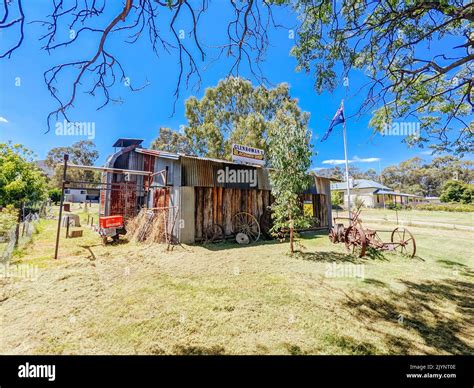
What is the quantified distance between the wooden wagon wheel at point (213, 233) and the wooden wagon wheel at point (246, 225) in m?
0.81

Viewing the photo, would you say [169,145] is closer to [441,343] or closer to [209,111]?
[209,111]

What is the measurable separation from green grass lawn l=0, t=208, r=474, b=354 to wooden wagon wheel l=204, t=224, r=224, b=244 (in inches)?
102

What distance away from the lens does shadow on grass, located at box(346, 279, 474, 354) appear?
3.17 metres

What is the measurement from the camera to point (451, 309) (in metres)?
4.23

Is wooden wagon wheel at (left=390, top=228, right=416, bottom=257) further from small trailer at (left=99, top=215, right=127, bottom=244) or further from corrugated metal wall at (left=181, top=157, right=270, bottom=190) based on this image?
small trailer at (left=99, top=215, right=127, bottom=244)

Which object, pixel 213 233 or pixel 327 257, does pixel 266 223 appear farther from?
pixel 327 257

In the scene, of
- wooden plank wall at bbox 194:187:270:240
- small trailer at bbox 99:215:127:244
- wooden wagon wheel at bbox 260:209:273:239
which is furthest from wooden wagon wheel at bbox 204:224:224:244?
small trailer at bbox 99:215:127:244

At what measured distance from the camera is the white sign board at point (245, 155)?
36.4 feet

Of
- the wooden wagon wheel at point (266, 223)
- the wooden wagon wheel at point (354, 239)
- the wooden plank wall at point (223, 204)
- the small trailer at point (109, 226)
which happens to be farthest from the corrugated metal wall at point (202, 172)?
the wooden wagon wheel at point (354, 239)

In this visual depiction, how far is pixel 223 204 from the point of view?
10.9 metres

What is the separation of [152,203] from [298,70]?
951cm

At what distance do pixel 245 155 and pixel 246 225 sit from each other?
3.67m

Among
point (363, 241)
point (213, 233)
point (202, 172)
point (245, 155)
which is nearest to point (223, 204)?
point (213, 233)
